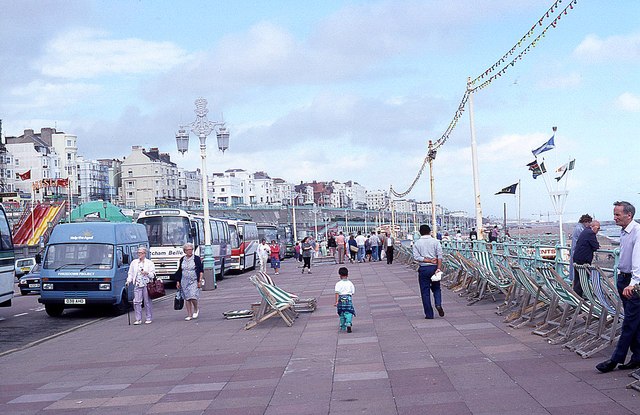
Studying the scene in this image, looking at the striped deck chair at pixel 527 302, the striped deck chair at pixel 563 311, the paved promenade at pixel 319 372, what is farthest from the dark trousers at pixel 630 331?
the striped deck chair at pixel 527 302

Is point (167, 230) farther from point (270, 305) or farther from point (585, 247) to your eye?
point (585, 247)

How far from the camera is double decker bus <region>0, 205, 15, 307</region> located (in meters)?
20.5

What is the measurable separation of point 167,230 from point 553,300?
997 inches

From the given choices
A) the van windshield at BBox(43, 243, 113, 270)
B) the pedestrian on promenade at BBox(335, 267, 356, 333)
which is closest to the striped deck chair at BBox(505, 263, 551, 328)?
the pedestrian on promenade at BBox(335, 267, 356, 333)

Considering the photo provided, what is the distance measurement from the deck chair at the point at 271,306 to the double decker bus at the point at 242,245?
27.5 metres

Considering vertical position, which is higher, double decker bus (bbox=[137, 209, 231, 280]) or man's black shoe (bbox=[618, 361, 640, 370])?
double decker bus (bbox=[137, 209, 231, 280])

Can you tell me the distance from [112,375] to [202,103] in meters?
19.5

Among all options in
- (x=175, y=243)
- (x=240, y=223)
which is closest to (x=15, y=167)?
(x=240, y=223)

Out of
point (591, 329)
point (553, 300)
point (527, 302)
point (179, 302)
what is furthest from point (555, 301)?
point (179, 302)

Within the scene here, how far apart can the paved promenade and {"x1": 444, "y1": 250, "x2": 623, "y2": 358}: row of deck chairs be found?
0.25m

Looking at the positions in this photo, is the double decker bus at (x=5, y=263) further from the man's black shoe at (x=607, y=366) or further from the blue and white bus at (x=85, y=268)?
the man's black shoe at (x=607, y=366)

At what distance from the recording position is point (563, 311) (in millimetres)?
11141

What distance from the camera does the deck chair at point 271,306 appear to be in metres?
15.0

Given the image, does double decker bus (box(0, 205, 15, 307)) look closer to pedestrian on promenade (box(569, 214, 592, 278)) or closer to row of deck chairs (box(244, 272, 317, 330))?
row of deck chairs (box(244, 272, 317, 330))
